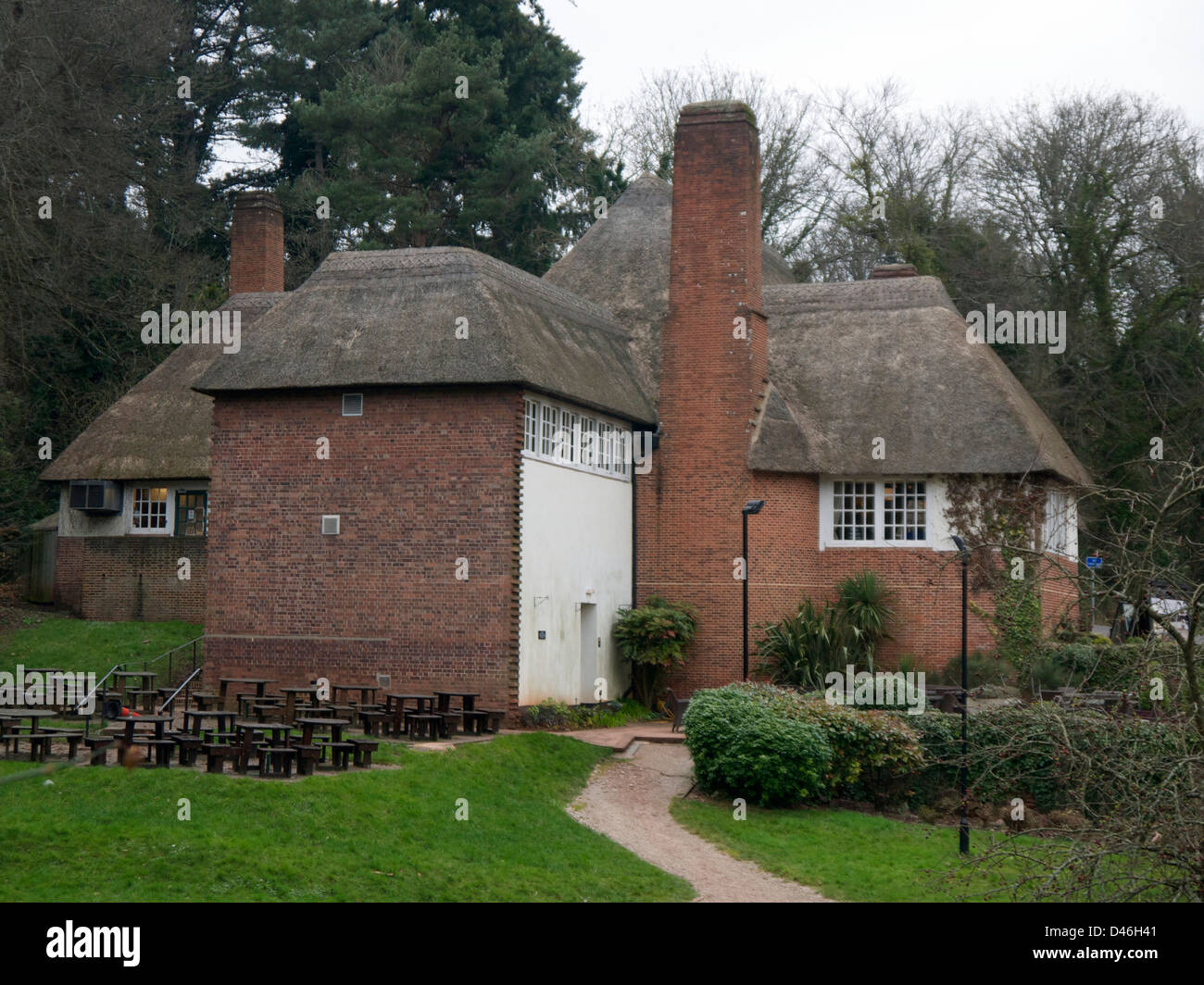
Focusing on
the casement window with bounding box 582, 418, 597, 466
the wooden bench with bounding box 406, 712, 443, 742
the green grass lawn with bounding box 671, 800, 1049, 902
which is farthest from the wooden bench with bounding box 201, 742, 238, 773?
the casement window with bounding box 582, 418, 597, 466

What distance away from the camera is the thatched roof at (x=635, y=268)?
88.3 feet

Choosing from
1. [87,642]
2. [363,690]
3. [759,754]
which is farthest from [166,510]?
[759,754]

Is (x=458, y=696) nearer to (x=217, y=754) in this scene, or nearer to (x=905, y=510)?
(x=217, y=754)

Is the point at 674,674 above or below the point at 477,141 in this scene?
below

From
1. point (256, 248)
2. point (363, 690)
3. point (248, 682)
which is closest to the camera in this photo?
point (363, 690)

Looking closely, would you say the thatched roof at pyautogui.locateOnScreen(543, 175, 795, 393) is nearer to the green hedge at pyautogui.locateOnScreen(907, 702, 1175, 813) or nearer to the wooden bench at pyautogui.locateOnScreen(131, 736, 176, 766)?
the green hedge at pyautogui.locateOnScreen(907, 702, 1175, 813)

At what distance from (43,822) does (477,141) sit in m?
30.5

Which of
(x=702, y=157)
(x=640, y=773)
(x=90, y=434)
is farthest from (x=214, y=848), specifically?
(x=90, y=434)

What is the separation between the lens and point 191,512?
2900cm

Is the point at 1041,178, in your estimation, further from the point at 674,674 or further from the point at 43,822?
the point at 43,822

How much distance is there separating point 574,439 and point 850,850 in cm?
932

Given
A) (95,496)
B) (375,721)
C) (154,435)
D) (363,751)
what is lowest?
(363,751)

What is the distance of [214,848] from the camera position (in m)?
12.0

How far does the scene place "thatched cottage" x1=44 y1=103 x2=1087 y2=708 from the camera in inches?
806
